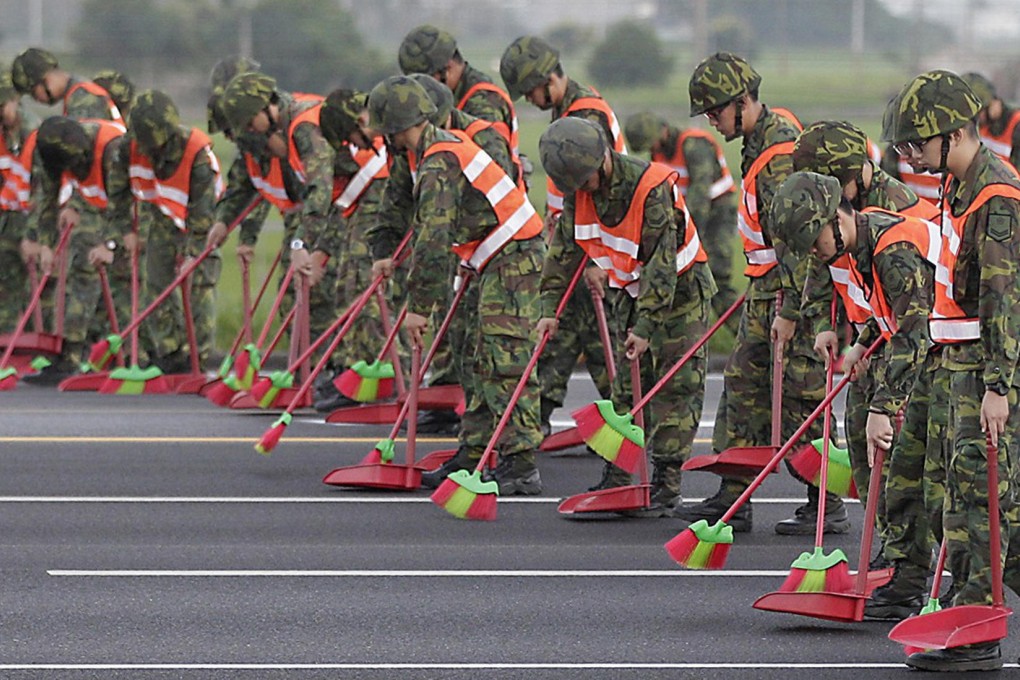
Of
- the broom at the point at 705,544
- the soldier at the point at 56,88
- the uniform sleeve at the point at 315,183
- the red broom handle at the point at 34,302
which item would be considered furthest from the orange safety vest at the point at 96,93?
Answer: the broom at the point at 705,544

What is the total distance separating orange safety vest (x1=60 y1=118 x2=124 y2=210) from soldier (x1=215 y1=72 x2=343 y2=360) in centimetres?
133

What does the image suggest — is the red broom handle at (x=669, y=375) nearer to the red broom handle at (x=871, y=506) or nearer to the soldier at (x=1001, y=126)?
the red broom handle at (x=871, y=506)

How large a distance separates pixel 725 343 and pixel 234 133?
242 inches

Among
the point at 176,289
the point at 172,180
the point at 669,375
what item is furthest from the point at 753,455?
the point at 176,289

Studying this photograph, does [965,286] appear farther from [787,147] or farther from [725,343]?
[725,343]

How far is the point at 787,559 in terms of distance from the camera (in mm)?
9719

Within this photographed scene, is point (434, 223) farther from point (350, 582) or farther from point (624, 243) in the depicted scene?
point (350, 582)

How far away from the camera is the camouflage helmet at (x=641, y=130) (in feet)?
59.2

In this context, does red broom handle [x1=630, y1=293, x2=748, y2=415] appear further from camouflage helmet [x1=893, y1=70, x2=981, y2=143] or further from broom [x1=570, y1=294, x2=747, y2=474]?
camouflage helmet [x1=893, y1=70, x2=981, y2=143]

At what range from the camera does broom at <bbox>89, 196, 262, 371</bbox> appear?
14992 mm

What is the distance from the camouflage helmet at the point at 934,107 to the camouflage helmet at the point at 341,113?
6346 millimetres

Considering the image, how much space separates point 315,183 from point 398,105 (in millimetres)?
3546

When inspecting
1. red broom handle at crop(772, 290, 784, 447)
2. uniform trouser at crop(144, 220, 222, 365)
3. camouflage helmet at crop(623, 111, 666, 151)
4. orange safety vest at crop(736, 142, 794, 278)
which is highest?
camouflage helmet at crop(623, 111, 666, 151)

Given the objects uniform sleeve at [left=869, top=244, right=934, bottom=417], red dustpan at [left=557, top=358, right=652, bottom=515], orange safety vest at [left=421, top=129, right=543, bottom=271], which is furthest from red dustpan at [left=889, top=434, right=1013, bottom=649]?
orange safety vest at [left=421, top=129, right=543, bottom=271]
